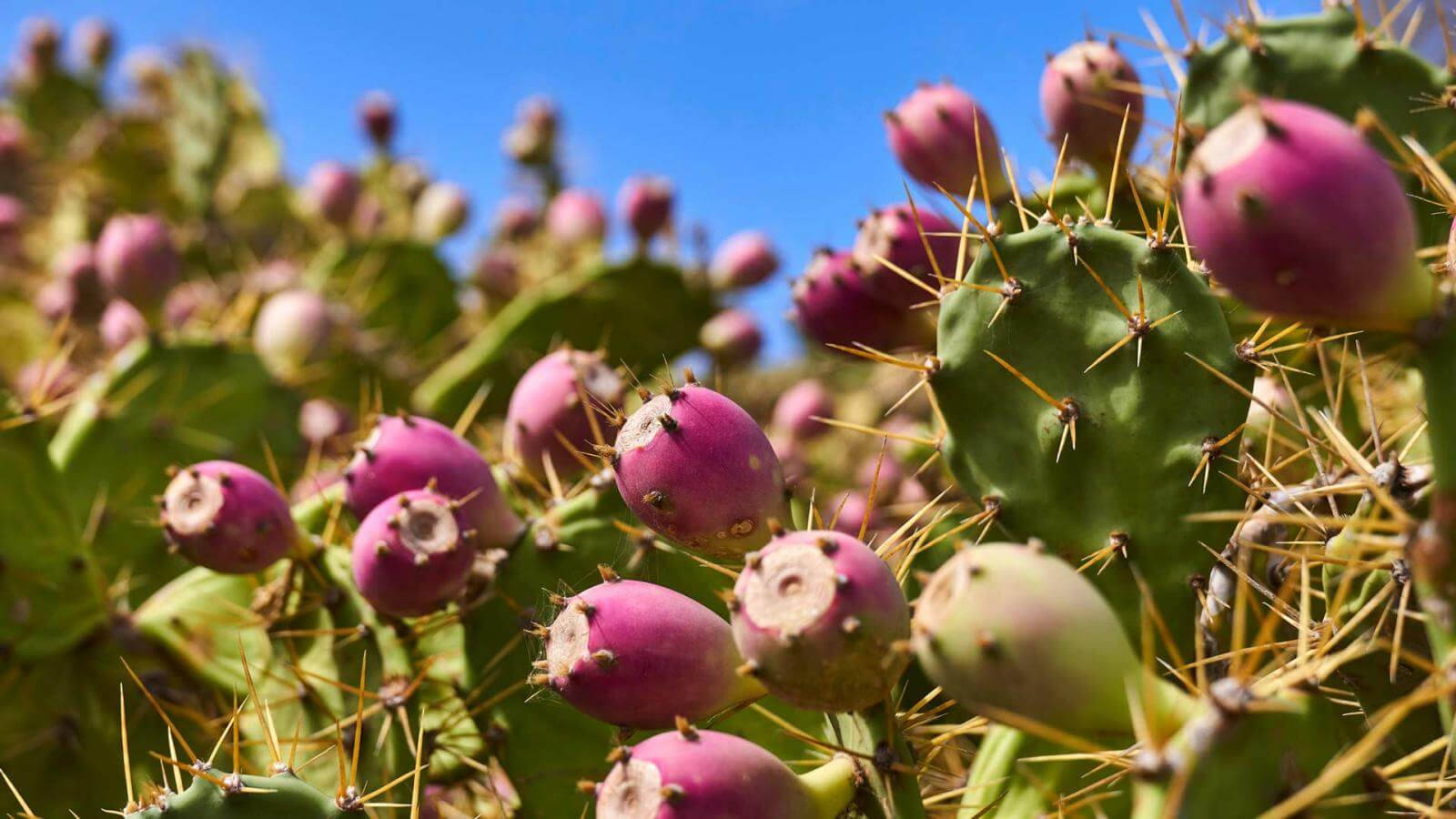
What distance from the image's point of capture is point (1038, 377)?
3.71ft

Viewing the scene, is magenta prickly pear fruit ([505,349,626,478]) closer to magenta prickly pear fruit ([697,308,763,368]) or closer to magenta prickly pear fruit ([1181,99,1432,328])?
magenta prickly pear fruit ([1181,99,1432,328])

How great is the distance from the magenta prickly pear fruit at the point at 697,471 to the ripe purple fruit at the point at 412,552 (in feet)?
1.02

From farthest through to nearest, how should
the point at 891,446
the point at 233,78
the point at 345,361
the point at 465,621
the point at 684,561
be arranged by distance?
1. the point at 233,78
2. the point at 345,361
3. the point at 891,446
4. the point at 465,621
5. the point at 684,561

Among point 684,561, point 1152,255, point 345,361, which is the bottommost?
point 345,361

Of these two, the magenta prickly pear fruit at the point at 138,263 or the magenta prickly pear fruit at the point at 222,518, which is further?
the magenta prickly pear fruit at the point at 138,263

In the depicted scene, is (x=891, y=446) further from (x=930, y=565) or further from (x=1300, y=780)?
(x=1300, y=780)

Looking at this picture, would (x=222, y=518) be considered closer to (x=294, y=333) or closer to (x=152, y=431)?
(x=152, y=431)

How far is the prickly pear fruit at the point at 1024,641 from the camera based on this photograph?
68cm

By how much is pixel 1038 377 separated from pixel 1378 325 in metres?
0.41

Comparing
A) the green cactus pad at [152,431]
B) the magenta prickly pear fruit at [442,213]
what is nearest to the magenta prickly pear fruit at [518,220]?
the magenta prickly pear fruit at [442,213]

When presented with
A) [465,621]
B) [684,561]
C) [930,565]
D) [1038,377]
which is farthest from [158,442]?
[1038,377]

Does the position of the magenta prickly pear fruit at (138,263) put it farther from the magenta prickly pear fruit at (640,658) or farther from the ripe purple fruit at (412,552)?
the magenta prickly pear fruit at (640,658)

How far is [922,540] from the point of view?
1228 millimetres

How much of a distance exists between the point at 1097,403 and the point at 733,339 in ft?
6.13
